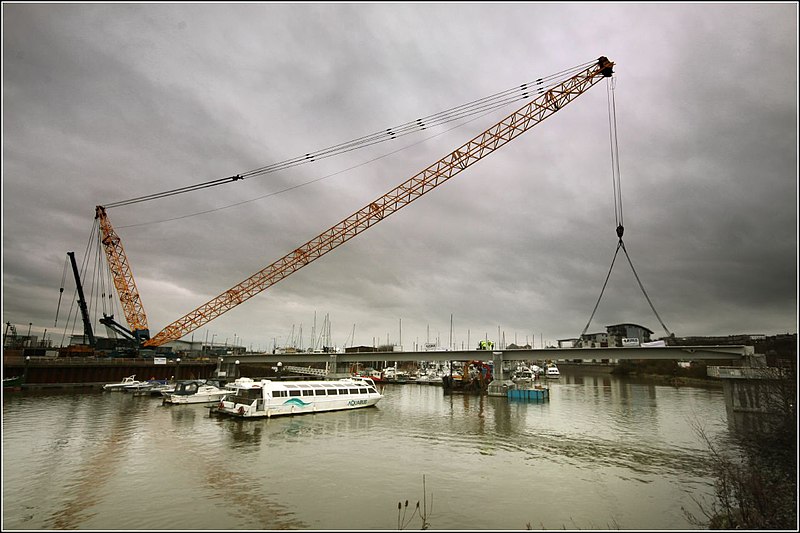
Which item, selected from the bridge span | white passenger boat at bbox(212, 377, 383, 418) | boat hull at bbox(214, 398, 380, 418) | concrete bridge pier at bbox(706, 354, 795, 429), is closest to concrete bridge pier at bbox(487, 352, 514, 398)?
the bridge span

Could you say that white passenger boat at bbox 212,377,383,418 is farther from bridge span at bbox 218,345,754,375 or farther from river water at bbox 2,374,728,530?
bridge span at bbox 218,345,754,375

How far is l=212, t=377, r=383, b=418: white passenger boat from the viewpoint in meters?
47.7

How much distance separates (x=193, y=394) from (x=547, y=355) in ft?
208

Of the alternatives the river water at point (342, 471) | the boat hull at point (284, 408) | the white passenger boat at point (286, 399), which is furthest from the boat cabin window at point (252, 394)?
the river water at point (342, 471)

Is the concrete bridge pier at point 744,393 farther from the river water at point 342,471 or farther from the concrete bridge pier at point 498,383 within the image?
the concrete bridge pier at point 498,383

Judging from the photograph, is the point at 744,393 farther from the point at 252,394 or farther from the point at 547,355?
the point at 252,394

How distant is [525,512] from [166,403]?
54.0 meters

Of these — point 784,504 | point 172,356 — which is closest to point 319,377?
point 172,356

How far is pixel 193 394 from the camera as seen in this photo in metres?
60.0

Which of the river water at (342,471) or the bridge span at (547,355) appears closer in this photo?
the river water at (342,471)

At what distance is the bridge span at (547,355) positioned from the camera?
66.2 metres

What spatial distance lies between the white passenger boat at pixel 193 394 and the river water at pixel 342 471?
842 centimetres

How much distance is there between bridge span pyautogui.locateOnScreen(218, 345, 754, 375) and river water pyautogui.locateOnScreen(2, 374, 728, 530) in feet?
68.9

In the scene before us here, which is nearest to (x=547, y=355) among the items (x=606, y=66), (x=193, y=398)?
(x=606, y=66)
